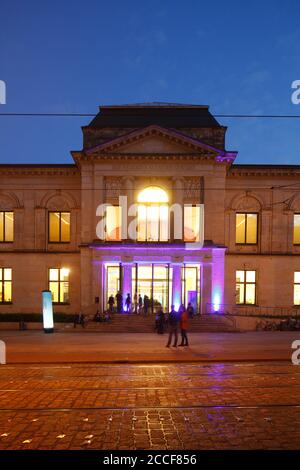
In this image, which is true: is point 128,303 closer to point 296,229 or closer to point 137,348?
point 137,348

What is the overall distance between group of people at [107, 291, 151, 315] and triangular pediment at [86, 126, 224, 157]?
10.9m

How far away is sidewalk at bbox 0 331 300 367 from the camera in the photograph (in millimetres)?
13320

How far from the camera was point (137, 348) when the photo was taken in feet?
51.4

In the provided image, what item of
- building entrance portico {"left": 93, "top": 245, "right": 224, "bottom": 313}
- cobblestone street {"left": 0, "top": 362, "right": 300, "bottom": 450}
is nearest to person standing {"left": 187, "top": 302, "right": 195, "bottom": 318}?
building entrance portico {"left": 93, "top": 245, "right": 224, "bottom": 313}

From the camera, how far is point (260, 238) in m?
28.1

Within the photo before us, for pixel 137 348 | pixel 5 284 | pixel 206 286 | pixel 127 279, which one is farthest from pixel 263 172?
pixel 5 284

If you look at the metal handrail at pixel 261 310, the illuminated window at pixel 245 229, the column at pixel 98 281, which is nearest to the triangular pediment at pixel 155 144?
the illuminated window at pixel 245 229

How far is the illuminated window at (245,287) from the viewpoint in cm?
2814

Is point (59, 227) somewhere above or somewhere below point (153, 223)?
below

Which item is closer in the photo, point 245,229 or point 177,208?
point 177,208

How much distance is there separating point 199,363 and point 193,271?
1391 cm

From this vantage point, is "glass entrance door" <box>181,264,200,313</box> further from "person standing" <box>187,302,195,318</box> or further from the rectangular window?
the rectangular window

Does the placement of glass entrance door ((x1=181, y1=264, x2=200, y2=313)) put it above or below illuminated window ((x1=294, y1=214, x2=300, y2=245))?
below

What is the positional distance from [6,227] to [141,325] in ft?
47.5
